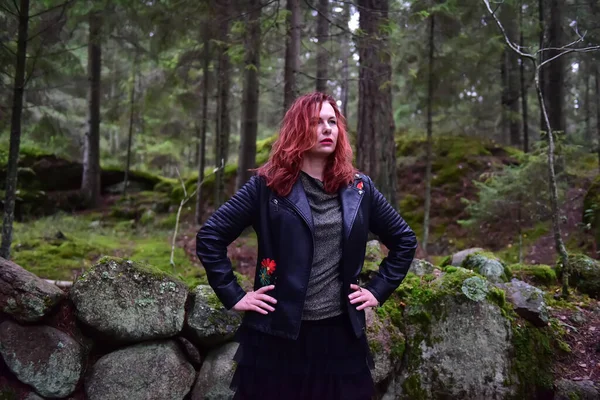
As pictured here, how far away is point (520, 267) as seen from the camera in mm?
4871

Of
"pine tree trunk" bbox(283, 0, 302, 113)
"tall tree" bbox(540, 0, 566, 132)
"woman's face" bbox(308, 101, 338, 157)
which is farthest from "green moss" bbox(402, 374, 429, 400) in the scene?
"tall tree" bbox(540, 0, 566, 132)

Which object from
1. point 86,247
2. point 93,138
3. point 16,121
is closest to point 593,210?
point 16,121

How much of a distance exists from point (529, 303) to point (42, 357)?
3.72 m

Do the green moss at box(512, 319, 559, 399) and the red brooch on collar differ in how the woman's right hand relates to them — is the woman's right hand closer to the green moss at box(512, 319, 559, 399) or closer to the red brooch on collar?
the red brooch on collar

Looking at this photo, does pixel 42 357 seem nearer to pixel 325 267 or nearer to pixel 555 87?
pixel 325 267

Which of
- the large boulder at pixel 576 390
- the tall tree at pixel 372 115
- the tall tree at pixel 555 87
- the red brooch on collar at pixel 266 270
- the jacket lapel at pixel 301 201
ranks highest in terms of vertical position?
the tall tree at pixel 555 87

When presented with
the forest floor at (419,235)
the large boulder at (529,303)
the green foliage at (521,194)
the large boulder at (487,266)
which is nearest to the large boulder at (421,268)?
the large boulder at (487,266)

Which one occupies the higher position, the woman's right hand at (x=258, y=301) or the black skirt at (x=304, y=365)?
the woman's right hand at (x=258, y=301)

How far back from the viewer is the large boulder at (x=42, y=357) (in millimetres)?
2852

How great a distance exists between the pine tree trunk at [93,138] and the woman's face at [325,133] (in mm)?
13421

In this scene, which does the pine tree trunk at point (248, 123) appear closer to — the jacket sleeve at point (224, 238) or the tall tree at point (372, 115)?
the tall tree at point (372, 115)

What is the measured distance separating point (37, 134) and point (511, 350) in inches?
407

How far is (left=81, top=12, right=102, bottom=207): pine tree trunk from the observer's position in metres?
13.8

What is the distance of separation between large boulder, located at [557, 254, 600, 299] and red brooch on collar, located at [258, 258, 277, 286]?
371 cm
